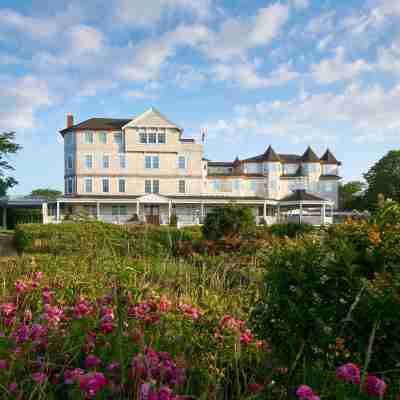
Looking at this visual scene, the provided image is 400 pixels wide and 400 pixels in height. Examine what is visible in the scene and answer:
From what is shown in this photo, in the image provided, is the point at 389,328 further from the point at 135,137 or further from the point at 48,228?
the point at 135,137

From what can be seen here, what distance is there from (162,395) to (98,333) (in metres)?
1.44

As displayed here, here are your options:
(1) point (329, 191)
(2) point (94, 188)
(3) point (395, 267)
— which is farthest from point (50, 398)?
(1) point (329, 191)

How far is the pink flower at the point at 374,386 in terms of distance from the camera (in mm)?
1748

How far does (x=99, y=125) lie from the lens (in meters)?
36.9

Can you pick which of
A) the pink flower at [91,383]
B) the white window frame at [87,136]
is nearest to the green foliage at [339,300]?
the pink flower at [91,383]

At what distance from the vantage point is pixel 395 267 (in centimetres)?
220

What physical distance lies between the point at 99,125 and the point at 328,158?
34034 millimetres

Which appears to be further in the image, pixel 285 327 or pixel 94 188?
pixel 94 188

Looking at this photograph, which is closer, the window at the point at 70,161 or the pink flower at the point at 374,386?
the pink flower at the point at 374,386

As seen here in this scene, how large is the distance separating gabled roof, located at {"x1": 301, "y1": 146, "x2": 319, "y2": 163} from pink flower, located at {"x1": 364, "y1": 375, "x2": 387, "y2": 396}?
168ft

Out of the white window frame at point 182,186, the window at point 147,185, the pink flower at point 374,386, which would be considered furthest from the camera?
the white window frame at point 182,186

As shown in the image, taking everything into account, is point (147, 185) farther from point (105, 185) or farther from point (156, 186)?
point (105, 185)

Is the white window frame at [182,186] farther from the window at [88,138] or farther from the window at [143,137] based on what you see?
the window at [88,138]

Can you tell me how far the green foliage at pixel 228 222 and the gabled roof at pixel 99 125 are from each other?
1119 inches
